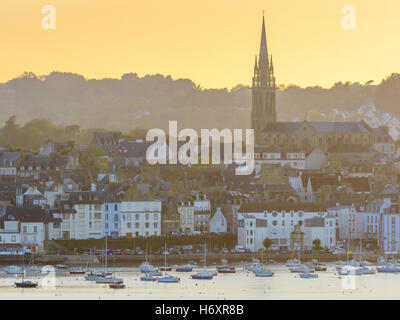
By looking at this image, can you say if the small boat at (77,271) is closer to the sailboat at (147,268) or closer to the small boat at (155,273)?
the sailboat at (147,268)

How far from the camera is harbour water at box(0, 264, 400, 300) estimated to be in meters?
40.8

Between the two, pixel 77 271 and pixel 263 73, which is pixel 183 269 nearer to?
pixel 77 271

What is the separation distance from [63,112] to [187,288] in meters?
98.1

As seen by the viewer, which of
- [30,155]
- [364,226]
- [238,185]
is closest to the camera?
[364,226]

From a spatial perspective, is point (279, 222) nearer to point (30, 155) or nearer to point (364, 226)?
point (364, 226)

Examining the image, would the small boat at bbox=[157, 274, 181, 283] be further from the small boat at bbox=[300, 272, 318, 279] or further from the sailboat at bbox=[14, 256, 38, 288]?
the small boat at bbox=[300, 272, 318, 279]

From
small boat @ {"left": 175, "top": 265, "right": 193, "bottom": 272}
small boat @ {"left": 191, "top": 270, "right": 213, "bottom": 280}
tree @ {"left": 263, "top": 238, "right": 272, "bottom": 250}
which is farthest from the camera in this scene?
tree @ {"left": 263, "top": 238, "right": 272, "bottom": 250}

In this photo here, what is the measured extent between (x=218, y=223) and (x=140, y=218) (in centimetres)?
295

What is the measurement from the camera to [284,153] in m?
78.1

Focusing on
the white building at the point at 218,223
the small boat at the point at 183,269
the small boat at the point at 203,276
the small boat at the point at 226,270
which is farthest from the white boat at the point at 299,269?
the white building at the point at 218,223

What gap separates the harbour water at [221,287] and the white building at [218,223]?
721 centimetres

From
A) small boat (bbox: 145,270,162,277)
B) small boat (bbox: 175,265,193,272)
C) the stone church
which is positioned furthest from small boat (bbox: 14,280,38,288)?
the stone church

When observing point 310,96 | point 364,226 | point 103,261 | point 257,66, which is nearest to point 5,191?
point 103,261

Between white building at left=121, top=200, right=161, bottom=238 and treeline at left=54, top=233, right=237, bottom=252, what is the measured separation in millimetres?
719
